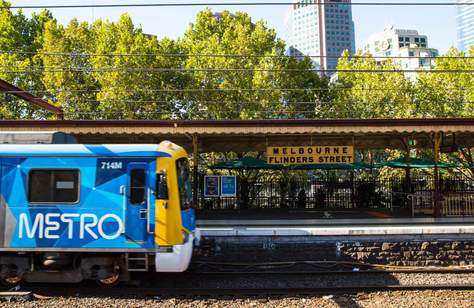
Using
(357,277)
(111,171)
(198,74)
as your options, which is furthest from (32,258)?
(198,74)

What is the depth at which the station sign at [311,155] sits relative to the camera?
15.2 m

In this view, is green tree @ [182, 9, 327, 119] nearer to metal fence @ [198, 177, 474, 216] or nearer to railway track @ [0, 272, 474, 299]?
metal fence @ [198, 177, 474, 216]

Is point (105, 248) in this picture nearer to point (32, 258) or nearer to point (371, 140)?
point (32, 258)

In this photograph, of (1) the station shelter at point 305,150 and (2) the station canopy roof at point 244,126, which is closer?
Result: (2) the station canopy roof at point 244,126

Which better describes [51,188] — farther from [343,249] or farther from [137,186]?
[343,249]

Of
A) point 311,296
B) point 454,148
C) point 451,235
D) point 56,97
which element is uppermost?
point 56,97

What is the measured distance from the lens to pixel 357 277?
9.91m

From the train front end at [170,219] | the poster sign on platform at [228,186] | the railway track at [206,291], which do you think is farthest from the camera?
the poster sign on platform at [228,186]

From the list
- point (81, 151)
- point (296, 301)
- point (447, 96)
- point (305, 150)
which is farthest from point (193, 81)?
point (296, 301)

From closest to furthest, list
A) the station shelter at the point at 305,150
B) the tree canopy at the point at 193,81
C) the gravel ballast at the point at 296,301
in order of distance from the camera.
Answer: the gravel ballast at the point at 296,301
the station shelter at the point at 305,150
the tree canopy at the point at 193,81

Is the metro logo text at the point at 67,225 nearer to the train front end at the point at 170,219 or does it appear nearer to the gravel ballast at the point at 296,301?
the train front end at the point at 170,219

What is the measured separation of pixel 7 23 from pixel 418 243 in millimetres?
32582

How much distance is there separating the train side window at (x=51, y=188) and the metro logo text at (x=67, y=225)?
329 mm

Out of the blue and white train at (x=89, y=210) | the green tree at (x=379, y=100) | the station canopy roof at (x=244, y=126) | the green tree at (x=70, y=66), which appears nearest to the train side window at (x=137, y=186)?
the blue and white train at (x=89, y=210)
